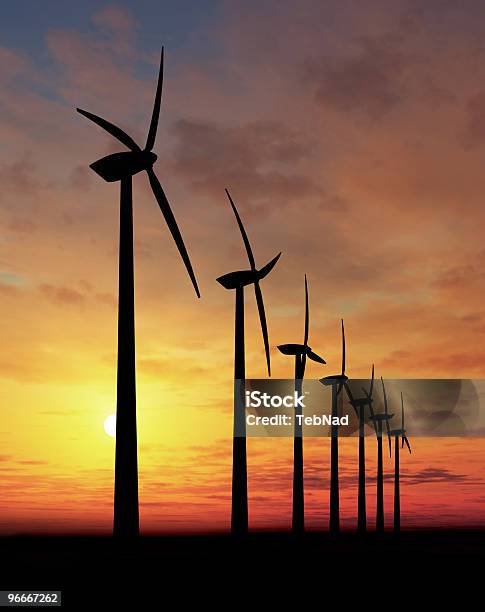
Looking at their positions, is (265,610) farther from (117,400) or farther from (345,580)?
(345,580)

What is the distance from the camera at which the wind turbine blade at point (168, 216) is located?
160 feet

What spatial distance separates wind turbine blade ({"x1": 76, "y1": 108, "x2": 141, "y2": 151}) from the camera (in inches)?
2028

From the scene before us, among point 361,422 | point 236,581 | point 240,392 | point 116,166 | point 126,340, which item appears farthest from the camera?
point 361,422

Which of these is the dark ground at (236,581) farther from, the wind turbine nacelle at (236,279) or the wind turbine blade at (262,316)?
the wind turbine nacelle at (236,279)

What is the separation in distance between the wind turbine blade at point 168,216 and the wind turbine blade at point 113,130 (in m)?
1.89

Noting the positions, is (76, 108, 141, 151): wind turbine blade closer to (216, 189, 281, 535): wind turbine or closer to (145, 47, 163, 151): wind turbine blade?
(145, 47, 163, 151): wind turbine blade

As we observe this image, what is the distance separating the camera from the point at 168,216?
51250 millimetres

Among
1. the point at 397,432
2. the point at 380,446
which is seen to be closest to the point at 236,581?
the point at 380,446

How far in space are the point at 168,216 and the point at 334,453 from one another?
5533 centimetres

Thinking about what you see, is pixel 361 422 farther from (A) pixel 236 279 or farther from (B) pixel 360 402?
(A) pixel 236 279

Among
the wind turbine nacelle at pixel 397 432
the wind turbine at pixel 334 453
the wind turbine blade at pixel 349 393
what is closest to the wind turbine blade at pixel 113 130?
the wind turbine at pixel 334 453

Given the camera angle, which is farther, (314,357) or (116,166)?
(314,357)

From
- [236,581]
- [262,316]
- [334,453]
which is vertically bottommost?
[236,581]

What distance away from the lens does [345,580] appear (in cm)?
4988
